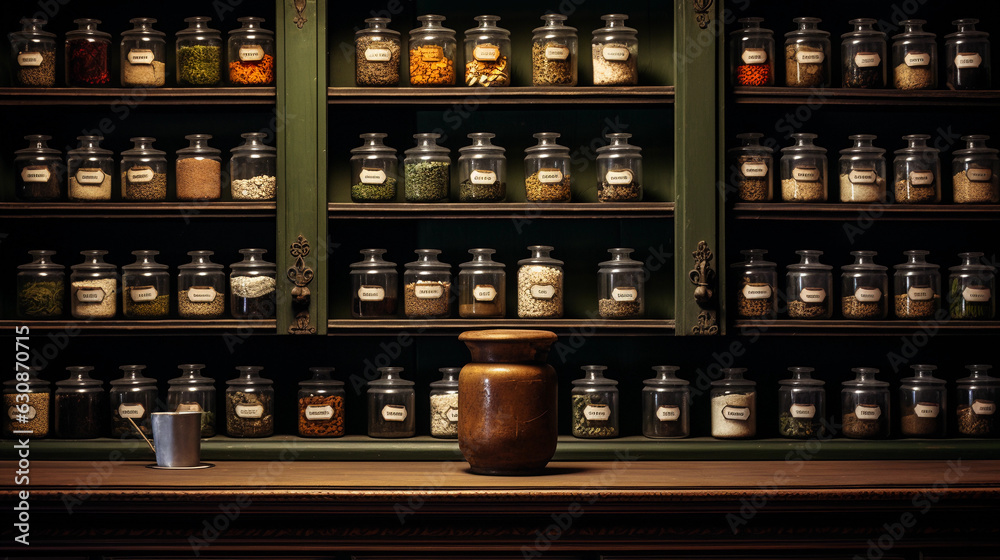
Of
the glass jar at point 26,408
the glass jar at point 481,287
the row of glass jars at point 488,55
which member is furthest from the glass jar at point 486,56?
the glass jar at point 26,408

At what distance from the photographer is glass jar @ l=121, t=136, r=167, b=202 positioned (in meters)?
2.57

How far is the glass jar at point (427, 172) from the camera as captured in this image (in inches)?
101

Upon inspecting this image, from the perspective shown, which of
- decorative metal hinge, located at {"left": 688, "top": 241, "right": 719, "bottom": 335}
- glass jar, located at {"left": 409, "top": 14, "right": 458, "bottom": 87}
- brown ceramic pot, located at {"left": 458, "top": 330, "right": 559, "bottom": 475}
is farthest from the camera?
glass jar, located at {"left": 409, "top": 14, "right": 458, "bottom": 87}

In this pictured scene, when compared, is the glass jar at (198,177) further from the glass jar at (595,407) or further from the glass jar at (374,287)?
the glass jar at (595,407)

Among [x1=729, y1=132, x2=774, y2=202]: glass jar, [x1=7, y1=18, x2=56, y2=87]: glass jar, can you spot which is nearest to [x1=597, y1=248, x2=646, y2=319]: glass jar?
[x1=729, y1=132, x2=774, y2=202]: glass jar

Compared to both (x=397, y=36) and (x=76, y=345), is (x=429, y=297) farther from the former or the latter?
(x=76, y=345)

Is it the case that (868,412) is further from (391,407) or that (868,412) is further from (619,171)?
(391,407)

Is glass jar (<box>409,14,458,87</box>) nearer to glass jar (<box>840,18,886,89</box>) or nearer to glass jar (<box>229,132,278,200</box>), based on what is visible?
glass jar (<box>229,132,278,200</box>)

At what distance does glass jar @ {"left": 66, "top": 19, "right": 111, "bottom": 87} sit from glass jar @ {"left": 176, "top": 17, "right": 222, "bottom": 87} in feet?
0.75

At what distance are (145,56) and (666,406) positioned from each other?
1769 millimetres

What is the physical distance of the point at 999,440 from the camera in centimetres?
252

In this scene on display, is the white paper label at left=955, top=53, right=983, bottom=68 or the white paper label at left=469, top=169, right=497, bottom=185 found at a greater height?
the white paper label at left=955, top=53, right=983, bottom=68

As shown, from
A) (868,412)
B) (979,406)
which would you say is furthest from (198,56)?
(979,406)

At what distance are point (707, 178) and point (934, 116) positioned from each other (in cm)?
84
